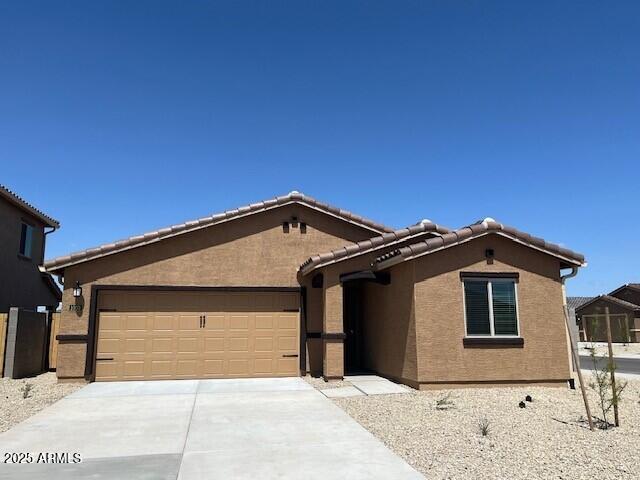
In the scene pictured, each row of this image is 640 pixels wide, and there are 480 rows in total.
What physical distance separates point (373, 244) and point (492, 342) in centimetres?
374

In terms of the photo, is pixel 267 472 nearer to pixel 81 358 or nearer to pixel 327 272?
pixel 327 272

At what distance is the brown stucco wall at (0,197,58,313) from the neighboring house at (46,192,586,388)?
6.07m

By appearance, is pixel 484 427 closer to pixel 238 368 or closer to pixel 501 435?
pixel 501 435

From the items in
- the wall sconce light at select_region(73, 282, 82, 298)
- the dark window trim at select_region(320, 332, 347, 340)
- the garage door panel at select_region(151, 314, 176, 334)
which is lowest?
the dark window trim at select_region(320, 332, 347, 340)

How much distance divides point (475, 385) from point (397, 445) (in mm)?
5221

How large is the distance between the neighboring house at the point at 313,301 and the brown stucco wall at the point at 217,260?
1.2 inches

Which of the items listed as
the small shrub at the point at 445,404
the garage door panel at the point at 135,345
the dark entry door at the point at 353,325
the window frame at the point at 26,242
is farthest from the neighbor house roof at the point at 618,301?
the window frame at the point at 26,242

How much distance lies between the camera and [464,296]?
11.5m

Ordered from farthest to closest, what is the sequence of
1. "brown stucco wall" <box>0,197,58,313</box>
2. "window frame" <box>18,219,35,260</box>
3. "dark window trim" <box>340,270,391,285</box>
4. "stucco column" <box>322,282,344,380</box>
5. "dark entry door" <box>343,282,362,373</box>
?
"window frame" <box>18,219,35,260</box>, "brown stucco wall" <box>0,197,58,313</box>, "dark entry door" <box>343,282,362,373</box>, "dark window trim" <box>340,270,391,285</box>, "stucco column" <box>322,282,344,380</box>

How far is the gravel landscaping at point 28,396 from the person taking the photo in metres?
8.60

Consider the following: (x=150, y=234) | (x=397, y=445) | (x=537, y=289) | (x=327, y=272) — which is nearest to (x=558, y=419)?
(x=397, y=445)

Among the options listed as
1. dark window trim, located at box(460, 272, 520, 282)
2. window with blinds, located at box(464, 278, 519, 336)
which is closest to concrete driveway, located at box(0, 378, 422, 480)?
window with blinds, located at box(464, 278, 519, 336)

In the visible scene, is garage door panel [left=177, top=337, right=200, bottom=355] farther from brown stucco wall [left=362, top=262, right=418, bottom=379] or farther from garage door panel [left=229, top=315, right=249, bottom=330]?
brown stucco wall [left=362, top=262, right=418, bottom=379]

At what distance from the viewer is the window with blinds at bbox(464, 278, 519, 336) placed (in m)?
11.4
